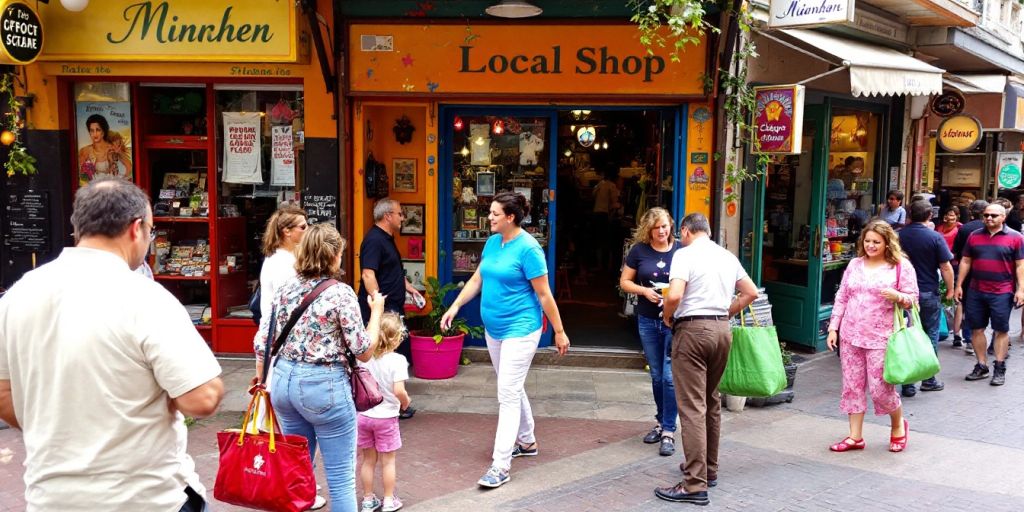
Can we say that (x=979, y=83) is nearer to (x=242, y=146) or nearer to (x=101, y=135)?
(x=242, y=146)

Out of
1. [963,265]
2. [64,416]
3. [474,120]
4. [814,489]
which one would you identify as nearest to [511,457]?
[814,489]

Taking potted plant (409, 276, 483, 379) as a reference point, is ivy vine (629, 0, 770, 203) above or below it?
above

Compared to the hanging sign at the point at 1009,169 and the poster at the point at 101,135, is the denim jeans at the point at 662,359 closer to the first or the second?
the poster at the point at 101,135

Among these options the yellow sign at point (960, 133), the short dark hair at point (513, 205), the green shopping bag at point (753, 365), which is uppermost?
the yellow sign at point (960, 133)

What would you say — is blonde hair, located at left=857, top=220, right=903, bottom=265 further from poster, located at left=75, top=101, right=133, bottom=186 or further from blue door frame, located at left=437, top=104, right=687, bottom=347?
poster, located at left=75, top=101, right=133, bottom=186

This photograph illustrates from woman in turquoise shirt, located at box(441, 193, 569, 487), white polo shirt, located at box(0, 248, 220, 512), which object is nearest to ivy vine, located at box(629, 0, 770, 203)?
woman in turquoise shirt, located at box(441, 193, 569, 487)

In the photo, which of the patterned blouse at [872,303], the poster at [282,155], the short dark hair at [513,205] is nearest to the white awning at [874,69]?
the patterned blouse at [872,303]

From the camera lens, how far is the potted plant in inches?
300

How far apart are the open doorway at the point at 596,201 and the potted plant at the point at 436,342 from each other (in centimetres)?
233

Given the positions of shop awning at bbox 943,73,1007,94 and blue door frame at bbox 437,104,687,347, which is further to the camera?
shop awning at bbox 943,73,1007,94

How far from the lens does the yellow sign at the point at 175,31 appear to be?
748cm

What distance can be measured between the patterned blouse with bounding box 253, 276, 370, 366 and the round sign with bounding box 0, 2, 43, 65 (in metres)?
5.00

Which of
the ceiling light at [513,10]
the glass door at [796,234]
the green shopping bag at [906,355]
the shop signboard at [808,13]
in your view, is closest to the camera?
the green shopping bag at [906,355]

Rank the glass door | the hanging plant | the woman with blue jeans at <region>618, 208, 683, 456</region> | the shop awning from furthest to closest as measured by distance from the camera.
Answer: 1. the shop awning
2. the glass door
3. the hanging plant
4. the woman with blue jeans at <region>618, 208, 683, 456</region>
